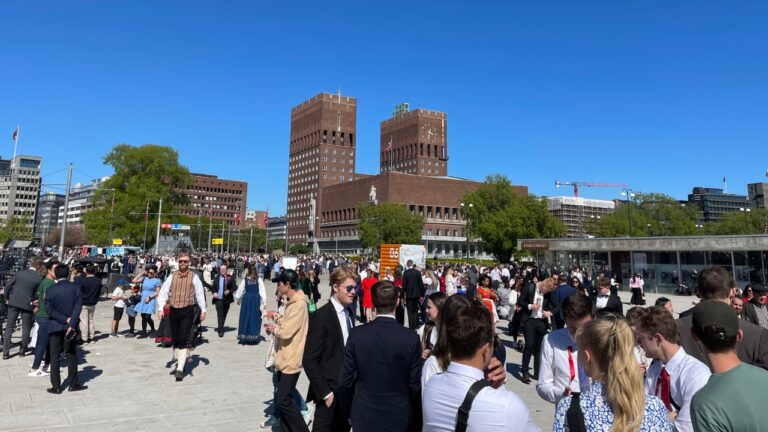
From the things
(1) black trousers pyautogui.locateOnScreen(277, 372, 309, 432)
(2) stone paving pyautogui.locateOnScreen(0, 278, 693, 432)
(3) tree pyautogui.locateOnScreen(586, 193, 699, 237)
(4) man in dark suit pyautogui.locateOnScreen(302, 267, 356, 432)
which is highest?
(3) tree pyautogui.locateOnScreen(586, 193, 699, 237)

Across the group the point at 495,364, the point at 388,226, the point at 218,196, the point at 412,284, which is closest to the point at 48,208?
the point at 218,196

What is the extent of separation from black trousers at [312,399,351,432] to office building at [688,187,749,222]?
19664 centimetres

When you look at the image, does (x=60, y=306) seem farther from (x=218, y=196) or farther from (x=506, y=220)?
(x=218, y=196)

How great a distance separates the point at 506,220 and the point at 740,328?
56.6m

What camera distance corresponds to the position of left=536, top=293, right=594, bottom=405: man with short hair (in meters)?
3.54

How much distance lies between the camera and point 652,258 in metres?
30.4

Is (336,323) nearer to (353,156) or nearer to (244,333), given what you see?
(244,333)

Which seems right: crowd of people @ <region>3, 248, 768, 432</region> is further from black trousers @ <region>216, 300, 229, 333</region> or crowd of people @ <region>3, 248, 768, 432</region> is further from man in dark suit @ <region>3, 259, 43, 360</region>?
black trousers @ <region>216, 300, 229, 333</region>

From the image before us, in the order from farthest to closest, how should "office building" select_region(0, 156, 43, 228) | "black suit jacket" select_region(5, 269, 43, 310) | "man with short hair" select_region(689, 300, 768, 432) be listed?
"office building" select_region(0, 156, 43, 228) < "black suit jacket" select_region(5, 269, 43, 310) < "man with short hair" select_region(689, 300, 768, 432)

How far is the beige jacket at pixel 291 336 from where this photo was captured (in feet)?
16.3

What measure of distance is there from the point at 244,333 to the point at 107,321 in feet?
20.0

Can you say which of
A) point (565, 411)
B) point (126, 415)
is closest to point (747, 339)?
point (565, 411)

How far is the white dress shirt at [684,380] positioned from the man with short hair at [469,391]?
1295 mm

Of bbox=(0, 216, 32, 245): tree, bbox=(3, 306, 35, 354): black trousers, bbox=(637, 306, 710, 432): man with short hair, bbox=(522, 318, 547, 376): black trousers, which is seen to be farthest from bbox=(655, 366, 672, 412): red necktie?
bbox=(0, 216, 32, 245): tree
